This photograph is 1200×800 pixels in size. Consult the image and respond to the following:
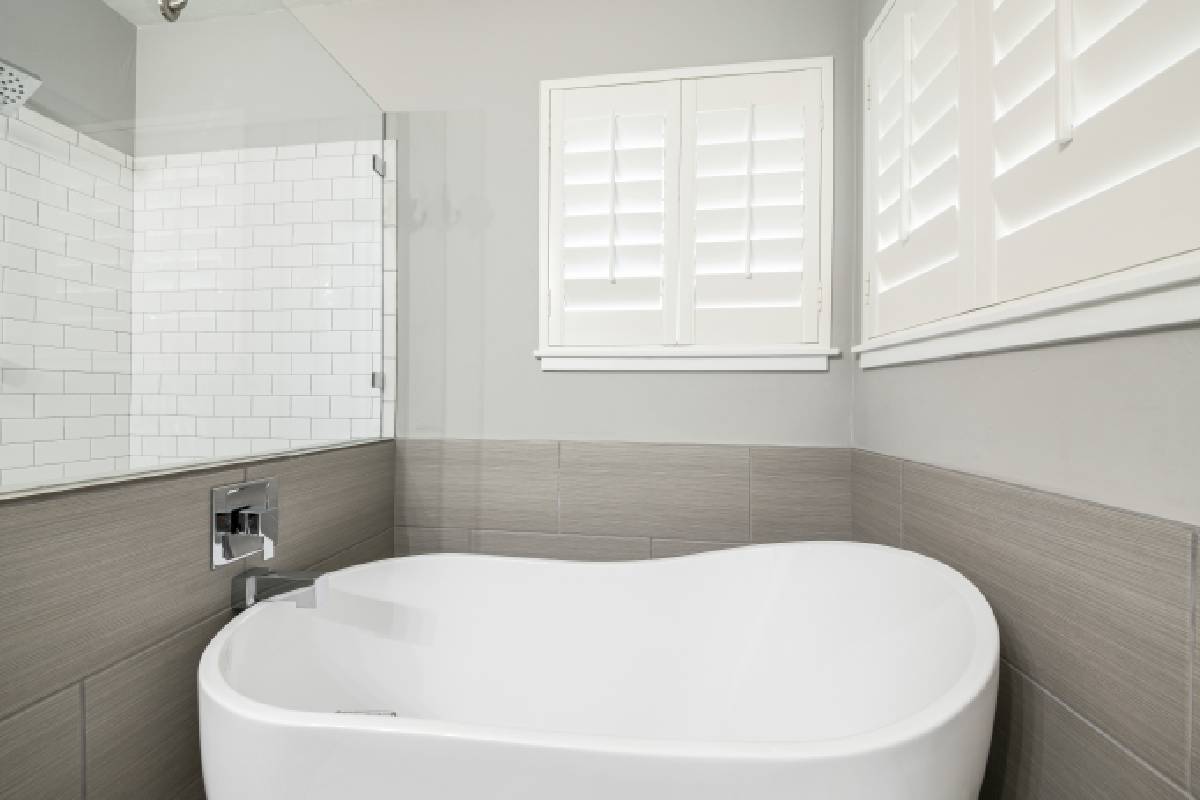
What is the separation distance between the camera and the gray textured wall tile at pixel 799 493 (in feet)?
5.51

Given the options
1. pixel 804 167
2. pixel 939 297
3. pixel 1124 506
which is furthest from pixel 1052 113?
pixel 804 167

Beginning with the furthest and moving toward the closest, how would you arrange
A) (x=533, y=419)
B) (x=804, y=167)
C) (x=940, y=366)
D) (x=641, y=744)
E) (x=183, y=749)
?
(x=533, y=419) → (x=804, y=167) → (x=940, y=366) → (x=183, y=749) → (x=641, y=744)

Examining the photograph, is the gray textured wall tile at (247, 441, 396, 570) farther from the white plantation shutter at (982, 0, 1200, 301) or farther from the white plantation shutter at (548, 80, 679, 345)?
the white plantation shutter at (982, 0, 1200, 301)

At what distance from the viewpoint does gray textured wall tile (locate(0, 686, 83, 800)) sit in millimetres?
718

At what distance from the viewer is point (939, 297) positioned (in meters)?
1.17

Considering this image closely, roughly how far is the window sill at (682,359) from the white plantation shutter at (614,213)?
0.04 m

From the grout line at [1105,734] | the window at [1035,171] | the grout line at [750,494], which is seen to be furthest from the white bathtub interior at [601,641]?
the window at [1035,171]

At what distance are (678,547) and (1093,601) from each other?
1.11m

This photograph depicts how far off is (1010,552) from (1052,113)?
2.17ft

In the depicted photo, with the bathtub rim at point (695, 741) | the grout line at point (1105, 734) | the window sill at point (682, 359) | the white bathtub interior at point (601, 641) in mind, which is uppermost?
the window sill at point (682, 359)

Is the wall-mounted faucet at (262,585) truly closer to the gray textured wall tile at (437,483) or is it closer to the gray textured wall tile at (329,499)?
the gray textured wall tile at (329,499)

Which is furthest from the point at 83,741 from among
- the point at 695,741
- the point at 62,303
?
the point at 695,741

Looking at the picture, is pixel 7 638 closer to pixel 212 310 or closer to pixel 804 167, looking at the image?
pixel 212 310

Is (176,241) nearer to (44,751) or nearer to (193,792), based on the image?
(44,751)
